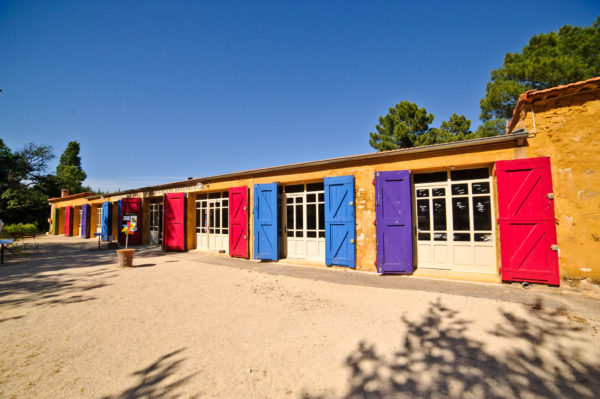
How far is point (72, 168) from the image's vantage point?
28.5 m

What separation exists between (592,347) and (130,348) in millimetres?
4990

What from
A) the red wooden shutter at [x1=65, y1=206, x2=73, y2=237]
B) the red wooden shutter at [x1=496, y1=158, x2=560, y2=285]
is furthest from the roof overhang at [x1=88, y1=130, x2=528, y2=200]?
the red wooden shutter at [x1=65, y1=206, x2=73, y2=237]

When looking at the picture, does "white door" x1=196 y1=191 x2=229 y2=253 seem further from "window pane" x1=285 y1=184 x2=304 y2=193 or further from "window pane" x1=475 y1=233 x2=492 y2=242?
"window pane" x1=475 y1=233 x2=492 y2=242

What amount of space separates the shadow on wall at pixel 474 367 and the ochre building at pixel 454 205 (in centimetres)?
197

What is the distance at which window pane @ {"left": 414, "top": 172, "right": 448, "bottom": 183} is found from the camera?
5.67 metres

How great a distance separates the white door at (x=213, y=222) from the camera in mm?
9484

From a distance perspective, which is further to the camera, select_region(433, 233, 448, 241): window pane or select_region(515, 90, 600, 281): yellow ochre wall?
select_region(433, 233, 448, 241): window pane

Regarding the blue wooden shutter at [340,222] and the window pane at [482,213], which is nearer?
the window pane at [482,213]

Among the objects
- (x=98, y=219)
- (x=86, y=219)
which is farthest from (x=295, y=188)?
(x=86, y=219)

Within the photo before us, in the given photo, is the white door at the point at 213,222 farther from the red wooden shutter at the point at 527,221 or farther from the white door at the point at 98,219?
the white door at the point at 98,219

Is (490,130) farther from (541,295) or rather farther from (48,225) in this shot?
(48,225)

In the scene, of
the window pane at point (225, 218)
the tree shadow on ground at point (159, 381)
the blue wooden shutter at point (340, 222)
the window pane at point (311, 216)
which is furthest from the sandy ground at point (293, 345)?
the window pane at point (225, 218)

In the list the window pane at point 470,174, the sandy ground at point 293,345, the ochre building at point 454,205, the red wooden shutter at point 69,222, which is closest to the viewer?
the sandy ground at point 293,345

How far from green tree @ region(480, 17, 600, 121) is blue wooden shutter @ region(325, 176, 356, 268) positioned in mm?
12573
